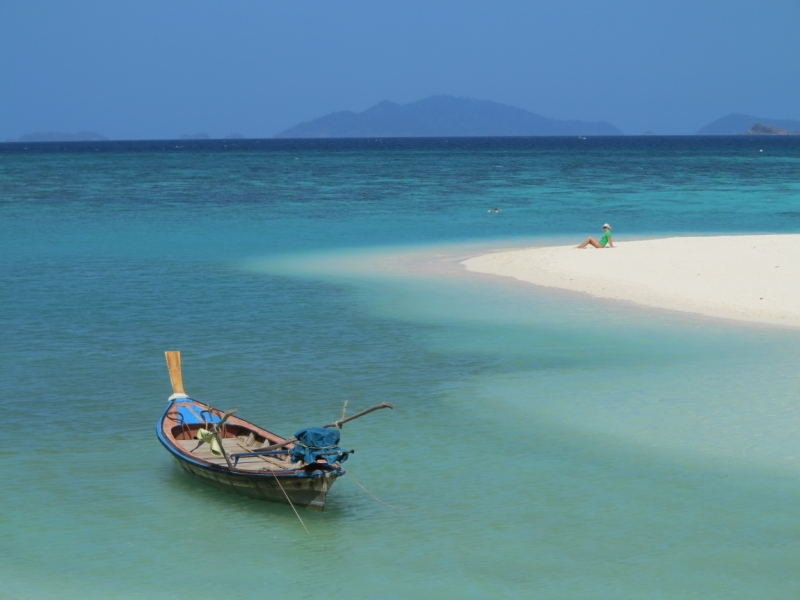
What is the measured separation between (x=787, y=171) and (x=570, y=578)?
71.4m

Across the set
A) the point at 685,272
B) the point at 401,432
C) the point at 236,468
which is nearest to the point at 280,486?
the point at 236,468

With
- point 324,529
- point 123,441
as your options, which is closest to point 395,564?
point 324,529

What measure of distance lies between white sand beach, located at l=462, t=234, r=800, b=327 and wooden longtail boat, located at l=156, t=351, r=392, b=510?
10.7 metres

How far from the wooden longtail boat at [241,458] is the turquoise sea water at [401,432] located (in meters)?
0.26

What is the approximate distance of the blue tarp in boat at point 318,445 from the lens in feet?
30.7

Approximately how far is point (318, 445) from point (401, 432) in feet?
10.3

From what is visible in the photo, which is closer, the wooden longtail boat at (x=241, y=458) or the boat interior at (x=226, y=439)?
the wooden longtail boat at (x=241, y=458)

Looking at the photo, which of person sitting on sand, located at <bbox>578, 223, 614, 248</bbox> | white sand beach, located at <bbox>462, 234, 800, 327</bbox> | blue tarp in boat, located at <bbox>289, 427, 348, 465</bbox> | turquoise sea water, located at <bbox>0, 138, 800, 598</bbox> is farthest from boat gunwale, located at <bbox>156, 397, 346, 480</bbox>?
person sitting on sand, located at <bbox>578, 223, 614, 248</bbox>

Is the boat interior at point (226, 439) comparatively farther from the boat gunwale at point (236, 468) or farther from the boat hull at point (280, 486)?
the boat hull at point (280, 486)

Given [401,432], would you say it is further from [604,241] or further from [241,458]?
[604,241]

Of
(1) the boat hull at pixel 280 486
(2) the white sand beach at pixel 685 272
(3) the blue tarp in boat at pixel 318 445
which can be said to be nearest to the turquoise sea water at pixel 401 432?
(1) the boat hull at pixel 280 486

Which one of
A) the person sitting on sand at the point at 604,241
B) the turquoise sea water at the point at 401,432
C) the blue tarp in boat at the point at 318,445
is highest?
the person sitting on sand at the point at 604,241

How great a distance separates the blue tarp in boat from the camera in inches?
368

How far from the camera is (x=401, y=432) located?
12.4 metres
